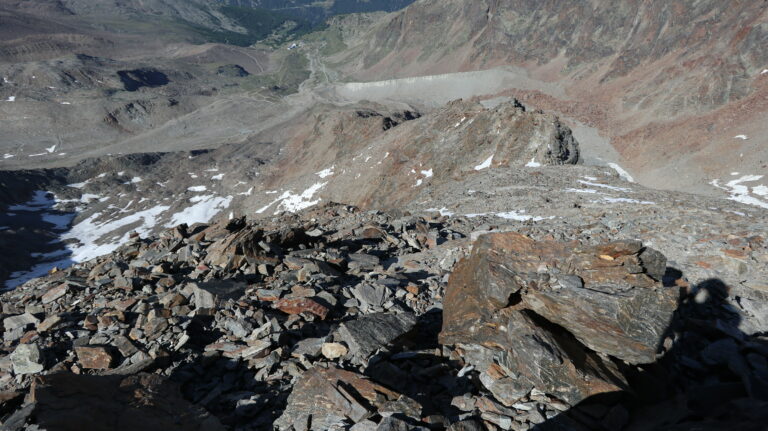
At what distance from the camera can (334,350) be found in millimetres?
7500

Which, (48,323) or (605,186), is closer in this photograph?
(48,323)

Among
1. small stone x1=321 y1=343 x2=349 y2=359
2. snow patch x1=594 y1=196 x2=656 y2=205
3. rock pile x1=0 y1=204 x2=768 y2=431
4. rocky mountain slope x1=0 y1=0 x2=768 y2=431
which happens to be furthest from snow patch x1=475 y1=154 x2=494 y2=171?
small stone x1=321 y1=343 x2=349 y2=359

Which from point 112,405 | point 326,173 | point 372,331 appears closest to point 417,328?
point 372,331

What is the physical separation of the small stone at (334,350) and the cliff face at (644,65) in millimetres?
48815

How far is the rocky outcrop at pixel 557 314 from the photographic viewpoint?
20.3 ft

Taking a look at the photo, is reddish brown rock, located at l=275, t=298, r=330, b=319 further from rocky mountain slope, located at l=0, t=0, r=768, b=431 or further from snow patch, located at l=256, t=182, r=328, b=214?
snow patch, located at l=256, t=182, r=328, b=214

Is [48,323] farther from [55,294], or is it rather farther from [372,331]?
[372,331]

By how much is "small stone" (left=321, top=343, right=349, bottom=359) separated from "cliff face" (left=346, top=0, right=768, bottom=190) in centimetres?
4882

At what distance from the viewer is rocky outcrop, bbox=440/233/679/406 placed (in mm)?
6184

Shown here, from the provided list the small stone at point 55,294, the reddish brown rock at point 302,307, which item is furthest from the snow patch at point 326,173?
the reddish brown rock at point 302,307

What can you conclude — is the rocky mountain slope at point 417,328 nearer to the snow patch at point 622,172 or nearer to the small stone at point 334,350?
the small stone at point 334,350

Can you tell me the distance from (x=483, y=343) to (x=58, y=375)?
22.3 ft

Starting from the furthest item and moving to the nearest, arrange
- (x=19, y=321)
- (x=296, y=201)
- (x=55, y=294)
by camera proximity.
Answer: (x=296, y=201), (x=55, y=294), (x=19, y=321)

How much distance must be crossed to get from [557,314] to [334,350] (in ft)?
13.8
